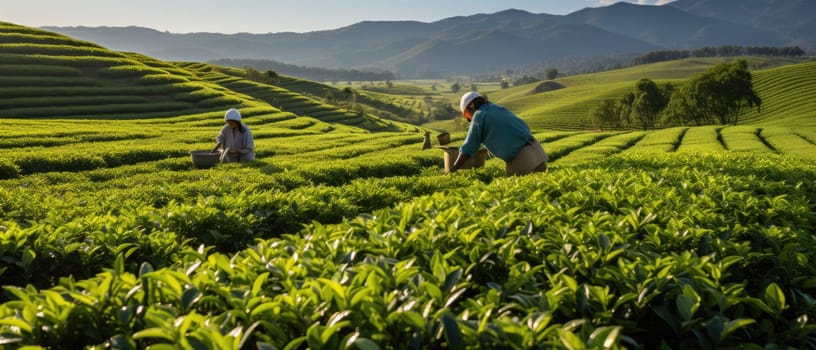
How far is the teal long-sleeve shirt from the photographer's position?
7387mm

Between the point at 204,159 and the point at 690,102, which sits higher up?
the point at 204,159

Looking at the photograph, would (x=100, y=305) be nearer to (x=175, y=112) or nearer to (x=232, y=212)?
(x=232, y=212)

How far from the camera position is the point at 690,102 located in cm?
5969

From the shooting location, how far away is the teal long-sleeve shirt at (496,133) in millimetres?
7387

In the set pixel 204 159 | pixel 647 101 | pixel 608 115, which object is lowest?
pixel 608 115

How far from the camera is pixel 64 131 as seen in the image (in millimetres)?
18812

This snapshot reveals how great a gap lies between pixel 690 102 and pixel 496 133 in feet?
209

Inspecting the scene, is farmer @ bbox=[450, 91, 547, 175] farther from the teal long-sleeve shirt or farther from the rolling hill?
the rolling hill

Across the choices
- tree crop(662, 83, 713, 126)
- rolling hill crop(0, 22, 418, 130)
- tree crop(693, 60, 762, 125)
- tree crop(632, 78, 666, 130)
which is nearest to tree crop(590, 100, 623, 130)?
tree crop(632, 78, 666, 130)

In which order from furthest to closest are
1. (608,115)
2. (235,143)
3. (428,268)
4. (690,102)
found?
(608,115) → (690,102) → (235,143) → (428,268)

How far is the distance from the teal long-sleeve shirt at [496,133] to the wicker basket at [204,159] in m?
7.04

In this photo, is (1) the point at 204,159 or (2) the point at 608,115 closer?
(1) the point at 204,159

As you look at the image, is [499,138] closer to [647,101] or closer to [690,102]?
[690,102]

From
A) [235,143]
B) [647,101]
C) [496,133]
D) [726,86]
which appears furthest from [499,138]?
[647,101]
